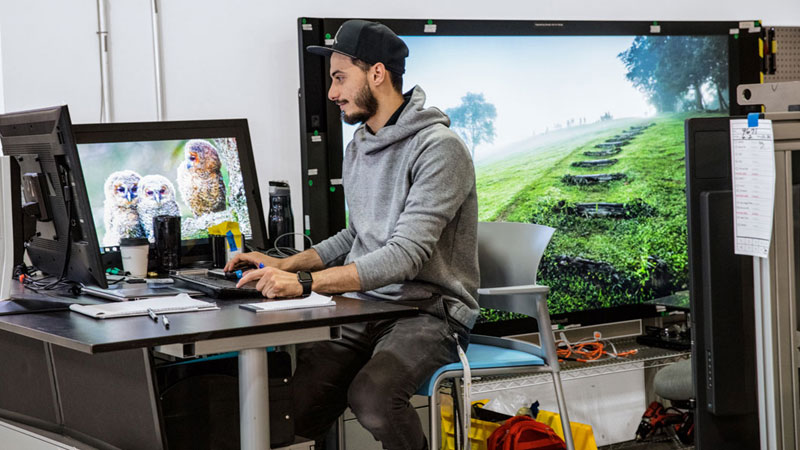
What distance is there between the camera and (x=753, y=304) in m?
1.43

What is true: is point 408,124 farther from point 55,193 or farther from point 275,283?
point 55,193

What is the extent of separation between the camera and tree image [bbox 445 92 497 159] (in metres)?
3.51

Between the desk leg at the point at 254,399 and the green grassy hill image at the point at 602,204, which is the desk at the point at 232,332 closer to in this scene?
the desk leg at the point at 254,399

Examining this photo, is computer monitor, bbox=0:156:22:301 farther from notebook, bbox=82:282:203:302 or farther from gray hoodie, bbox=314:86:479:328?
gray hoodie, bbox=314:86:479:328

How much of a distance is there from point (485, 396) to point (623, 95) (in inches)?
54.9

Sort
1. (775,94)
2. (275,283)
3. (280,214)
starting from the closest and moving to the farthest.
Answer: (775,94), (275,283), (280,214)

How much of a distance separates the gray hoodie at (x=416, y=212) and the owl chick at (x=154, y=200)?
579mm

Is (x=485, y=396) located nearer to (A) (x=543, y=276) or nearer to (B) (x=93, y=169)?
(A) (x=543, y=276)

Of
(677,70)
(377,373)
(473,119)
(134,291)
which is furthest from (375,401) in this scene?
(677,70)

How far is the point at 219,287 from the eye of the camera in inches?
88.2

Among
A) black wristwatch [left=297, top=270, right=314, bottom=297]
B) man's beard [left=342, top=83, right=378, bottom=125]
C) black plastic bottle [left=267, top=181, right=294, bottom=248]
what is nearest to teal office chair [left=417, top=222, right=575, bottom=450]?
black wristwatch [left=297, top=270, right=314, bottom=297]

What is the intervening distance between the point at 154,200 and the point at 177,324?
1064mm

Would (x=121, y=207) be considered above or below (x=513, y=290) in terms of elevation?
above

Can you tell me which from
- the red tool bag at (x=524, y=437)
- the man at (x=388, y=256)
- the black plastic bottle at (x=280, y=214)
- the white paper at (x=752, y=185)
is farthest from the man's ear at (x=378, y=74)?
the white paper at (x=752, y=185)
